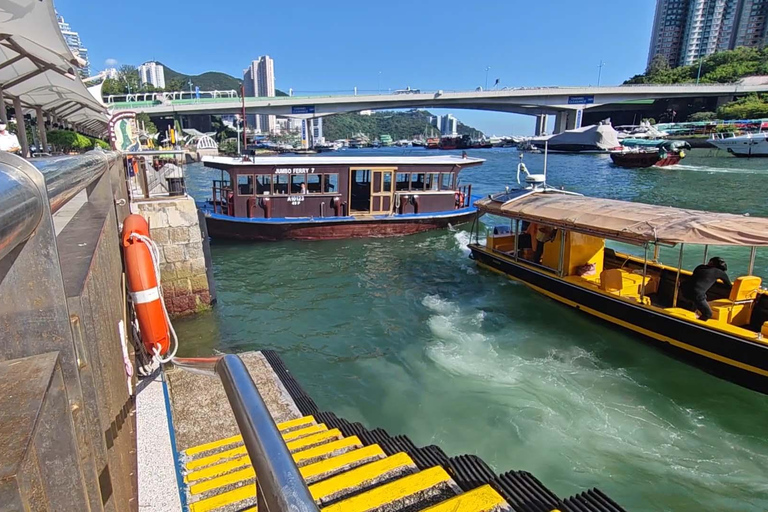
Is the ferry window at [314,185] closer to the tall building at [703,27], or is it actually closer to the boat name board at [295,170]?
the boat name board at [295,170]

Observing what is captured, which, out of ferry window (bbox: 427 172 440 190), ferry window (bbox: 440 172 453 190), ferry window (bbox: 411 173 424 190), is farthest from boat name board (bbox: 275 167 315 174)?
ferry window (bbox: 440 172 453 190)

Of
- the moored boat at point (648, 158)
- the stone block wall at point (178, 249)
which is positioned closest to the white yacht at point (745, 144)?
A: the moored boat at point (648, 158)

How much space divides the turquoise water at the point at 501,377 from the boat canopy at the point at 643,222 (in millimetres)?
1897

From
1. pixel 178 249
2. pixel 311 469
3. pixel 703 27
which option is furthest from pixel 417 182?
pixel 703 27

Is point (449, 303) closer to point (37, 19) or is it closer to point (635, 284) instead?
point (635, 284)

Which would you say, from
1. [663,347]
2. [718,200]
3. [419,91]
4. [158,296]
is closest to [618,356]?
[663,347]

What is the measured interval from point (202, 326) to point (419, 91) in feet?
201

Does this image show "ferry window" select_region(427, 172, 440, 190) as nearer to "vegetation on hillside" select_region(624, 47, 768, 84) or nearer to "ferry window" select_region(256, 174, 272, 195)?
"ferry window" select_region(256, 174, 272, 195)

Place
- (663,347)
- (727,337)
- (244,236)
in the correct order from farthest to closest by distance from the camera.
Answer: (244,236)
(663,347)
(727,337)

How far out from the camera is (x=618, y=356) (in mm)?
8430

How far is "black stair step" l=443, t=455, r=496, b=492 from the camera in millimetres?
Answer: 3365

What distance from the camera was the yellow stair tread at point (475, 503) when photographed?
108 inches

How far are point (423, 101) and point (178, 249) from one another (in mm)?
58709

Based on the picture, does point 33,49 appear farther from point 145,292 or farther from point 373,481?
point 373,481
